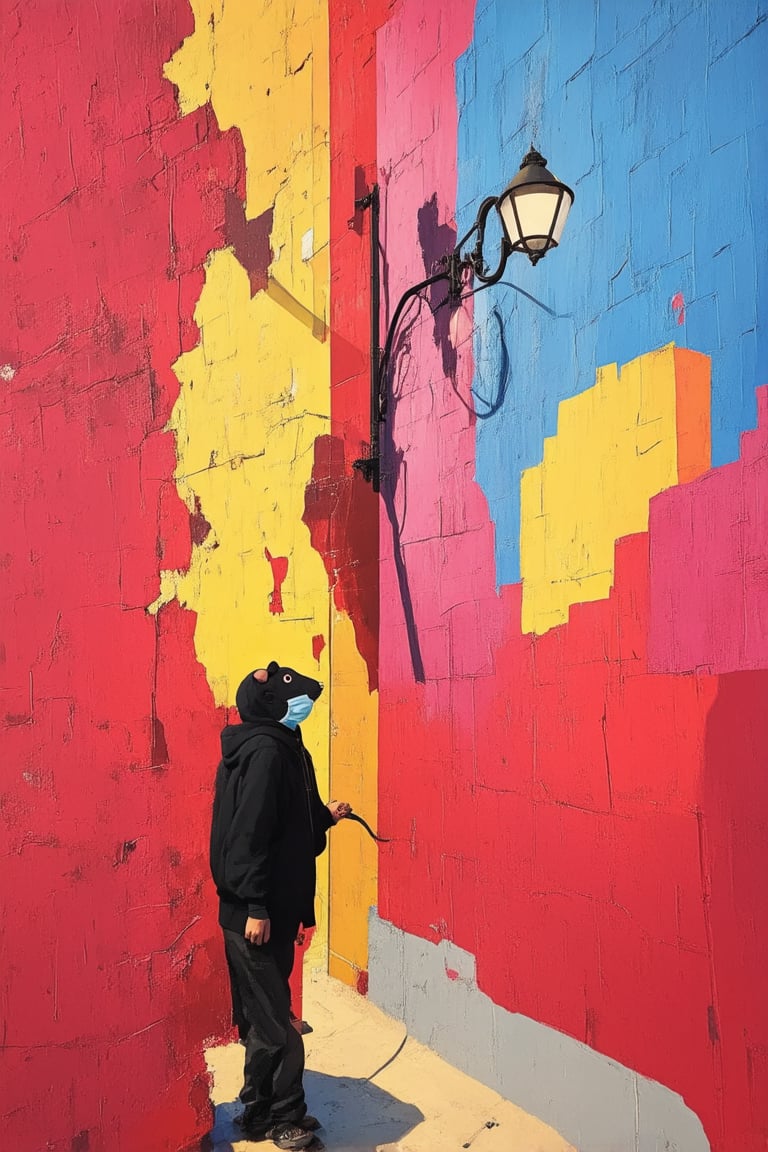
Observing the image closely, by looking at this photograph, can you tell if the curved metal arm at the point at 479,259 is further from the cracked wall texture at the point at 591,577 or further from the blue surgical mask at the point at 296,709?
the blue surgical mask at the point at 296,709

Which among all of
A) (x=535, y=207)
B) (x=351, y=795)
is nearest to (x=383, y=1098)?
(x=351, y=795)

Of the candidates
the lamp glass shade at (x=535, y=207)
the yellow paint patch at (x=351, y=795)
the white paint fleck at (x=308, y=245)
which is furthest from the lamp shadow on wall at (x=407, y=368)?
the lamp glass shade at (x=535, y=207)

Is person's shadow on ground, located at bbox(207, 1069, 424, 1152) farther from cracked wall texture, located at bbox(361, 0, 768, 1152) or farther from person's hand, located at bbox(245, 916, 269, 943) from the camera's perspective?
person's hand, located at bbox(245, 916, 269, 943)

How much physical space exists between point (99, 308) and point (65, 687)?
1818mm

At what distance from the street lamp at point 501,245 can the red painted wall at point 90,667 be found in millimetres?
1181

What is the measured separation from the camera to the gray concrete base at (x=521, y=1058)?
319 cm

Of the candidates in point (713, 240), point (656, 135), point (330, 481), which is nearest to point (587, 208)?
point (656, 135)

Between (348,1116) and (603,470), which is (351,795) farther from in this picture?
(603,470)

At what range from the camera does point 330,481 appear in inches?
216

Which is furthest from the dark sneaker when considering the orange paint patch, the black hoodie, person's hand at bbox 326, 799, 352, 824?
the orange paint patch

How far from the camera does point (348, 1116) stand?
3875mm

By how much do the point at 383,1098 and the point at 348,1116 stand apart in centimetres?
20

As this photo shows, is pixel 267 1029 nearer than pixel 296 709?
Yes

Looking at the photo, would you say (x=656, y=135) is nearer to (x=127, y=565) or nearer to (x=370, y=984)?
(x=127, y=565)
